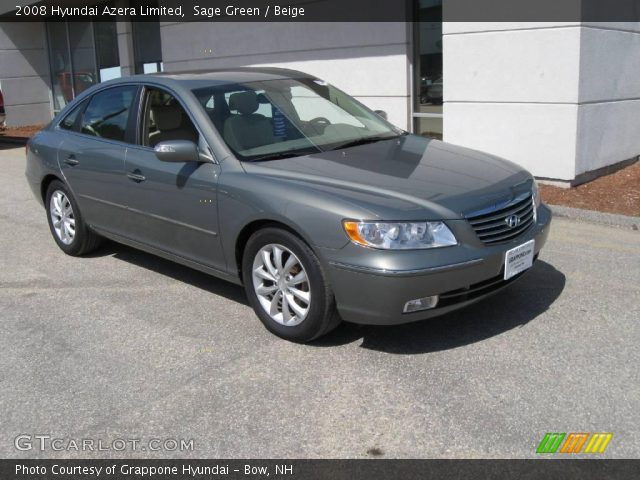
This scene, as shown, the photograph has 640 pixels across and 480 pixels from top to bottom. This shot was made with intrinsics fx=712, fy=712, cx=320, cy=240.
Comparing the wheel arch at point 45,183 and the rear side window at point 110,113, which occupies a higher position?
the rear side window at point 110,113

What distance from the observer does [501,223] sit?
13.7ft

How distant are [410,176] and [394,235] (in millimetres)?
634

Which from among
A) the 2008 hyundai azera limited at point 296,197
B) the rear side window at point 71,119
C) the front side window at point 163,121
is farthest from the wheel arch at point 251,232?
the rear side window at point 71,119

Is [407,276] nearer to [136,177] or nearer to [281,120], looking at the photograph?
[281,120]

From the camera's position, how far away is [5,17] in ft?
67.3

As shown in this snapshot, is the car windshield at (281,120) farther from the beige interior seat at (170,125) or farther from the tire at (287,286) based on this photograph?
the tire at (287,286)

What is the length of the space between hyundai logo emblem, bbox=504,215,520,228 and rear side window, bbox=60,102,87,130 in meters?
3.94

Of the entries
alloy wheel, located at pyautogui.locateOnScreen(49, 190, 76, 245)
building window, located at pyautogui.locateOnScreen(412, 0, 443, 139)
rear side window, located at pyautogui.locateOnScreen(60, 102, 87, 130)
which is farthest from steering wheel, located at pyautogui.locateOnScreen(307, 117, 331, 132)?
building window, located at pyautogui.locateOnScreen(412, 0, 443, 139)

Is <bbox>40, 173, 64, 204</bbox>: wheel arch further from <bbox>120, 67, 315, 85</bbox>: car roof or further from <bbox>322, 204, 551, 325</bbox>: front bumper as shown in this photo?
<bbox>322, 204, 551, 325</bbox>: front bumper

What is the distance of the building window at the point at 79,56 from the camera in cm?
1875

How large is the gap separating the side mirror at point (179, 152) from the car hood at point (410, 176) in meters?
0.37

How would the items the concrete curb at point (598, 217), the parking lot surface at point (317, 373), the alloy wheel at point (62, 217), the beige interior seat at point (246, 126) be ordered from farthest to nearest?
the concrete curb at point (598, 217), the alloy wheel at point (62, 217), the beige interior seat at point (246, 126), the parking lot surface at point (317, 373)

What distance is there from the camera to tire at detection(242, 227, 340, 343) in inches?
161
